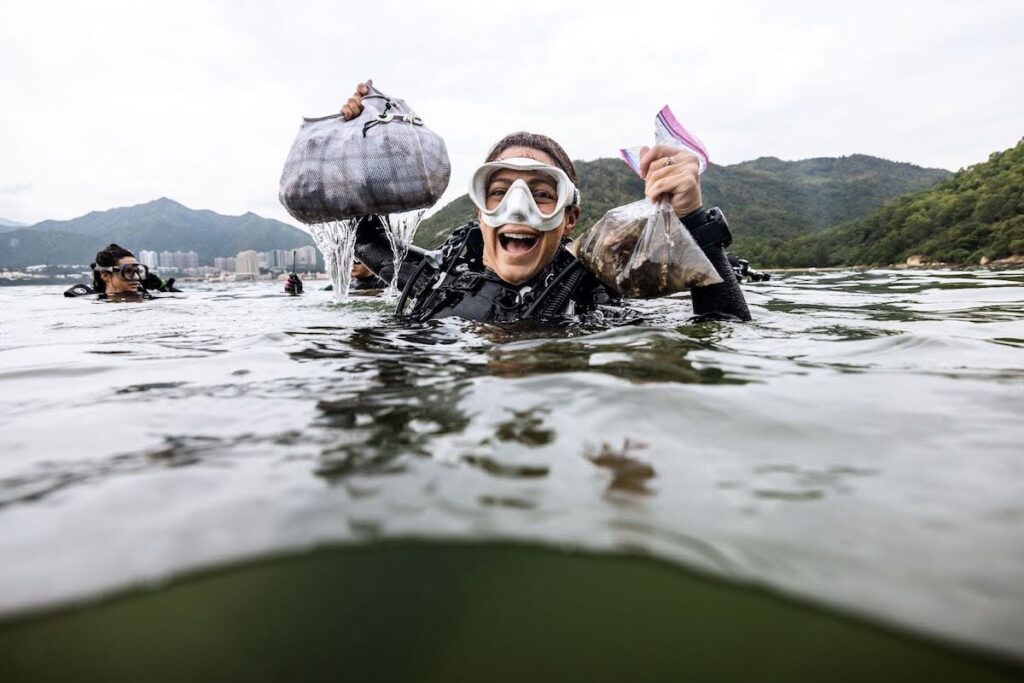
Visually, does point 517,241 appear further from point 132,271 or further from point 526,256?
point 132,271

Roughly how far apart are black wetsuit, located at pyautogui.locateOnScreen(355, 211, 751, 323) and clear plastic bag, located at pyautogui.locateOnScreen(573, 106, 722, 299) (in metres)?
0.37

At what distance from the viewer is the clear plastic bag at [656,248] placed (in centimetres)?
242

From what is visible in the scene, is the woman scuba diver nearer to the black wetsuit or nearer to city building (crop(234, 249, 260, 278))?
the black wetsuit

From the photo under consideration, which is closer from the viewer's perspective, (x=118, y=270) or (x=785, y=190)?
(x=118, y=270)

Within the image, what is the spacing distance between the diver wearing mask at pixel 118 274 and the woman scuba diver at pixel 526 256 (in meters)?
6.40

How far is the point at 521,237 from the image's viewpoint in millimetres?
3412

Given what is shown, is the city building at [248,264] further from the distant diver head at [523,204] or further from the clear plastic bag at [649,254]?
the clear plastic bag at [649,254]

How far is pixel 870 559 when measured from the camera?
701mm

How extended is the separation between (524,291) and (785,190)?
90.3 metres

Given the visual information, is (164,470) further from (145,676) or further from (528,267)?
(528,267)

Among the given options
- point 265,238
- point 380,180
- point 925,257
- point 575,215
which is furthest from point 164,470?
point 265,238

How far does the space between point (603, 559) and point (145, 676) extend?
1.80 feet

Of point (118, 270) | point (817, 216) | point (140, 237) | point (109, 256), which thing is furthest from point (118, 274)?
point (140, 237)

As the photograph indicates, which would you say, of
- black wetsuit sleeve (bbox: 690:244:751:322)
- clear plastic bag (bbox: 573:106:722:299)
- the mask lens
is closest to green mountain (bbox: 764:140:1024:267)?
black wetsuit sleeve (bbox: 690:244:751:322)
